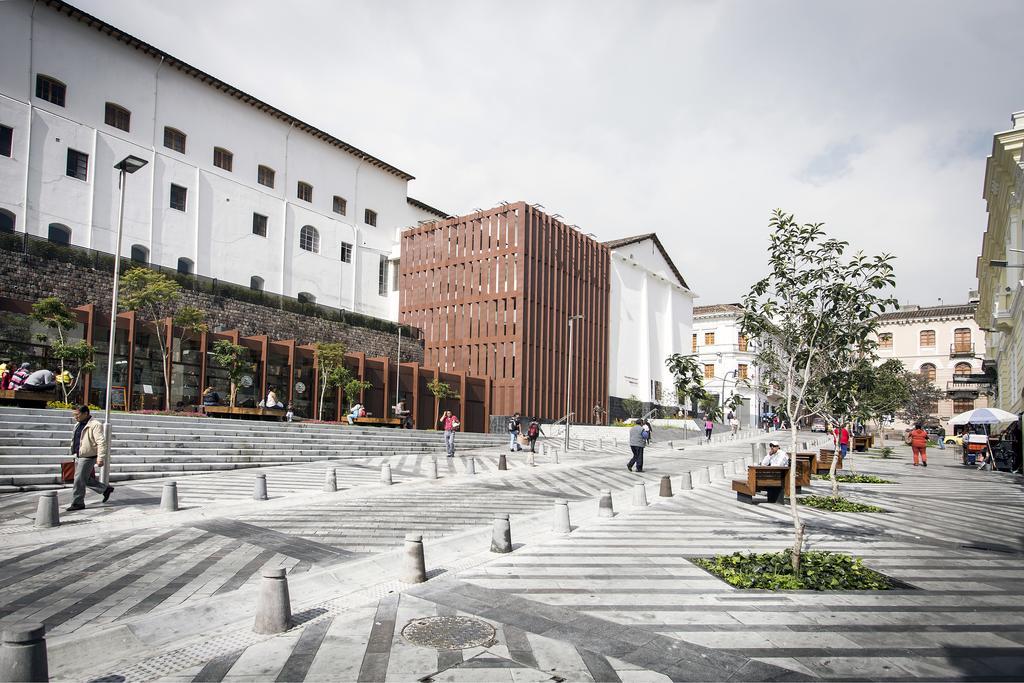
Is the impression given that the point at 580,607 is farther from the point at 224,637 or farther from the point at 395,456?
the point at 395,456

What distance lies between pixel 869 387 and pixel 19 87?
37817 mm

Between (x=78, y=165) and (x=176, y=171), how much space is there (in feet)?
16.9

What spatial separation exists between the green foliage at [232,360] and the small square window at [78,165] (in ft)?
39.5

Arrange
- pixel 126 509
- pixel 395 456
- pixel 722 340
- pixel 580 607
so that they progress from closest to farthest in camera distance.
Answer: pixel 580 607 < pixel 126 509 < pixel 395 456 < pixel 722 340

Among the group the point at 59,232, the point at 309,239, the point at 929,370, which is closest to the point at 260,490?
the point at 59,232

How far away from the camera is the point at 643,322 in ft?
208

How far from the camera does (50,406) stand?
67.8 ft

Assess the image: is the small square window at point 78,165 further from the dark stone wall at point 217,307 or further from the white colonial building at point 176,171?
the dark stone wall at point 217,307

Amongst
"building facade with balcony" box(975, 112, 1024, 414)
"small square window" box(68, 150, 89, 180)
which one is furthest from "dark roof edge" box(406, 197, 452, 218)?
"building facade with balcony" box(975, 112, 1024, 414)

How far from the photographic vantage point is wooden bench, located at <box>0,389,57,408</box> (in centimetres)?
1892

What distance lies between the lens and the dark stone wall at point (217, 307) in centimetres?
2747

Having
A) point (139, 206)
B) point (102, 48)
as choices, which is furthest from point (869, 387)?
point (102, 48)

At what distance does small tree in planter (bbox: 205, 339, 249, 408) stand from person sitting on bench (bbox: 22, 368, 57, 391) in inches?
372

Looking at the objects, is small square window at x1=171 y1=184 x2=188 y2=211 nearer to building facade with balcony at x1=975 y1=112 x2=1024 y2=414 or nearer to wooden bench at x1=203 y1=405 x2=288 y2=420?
wooden bench at x1=203 y1=405 x2=288 y2=420
